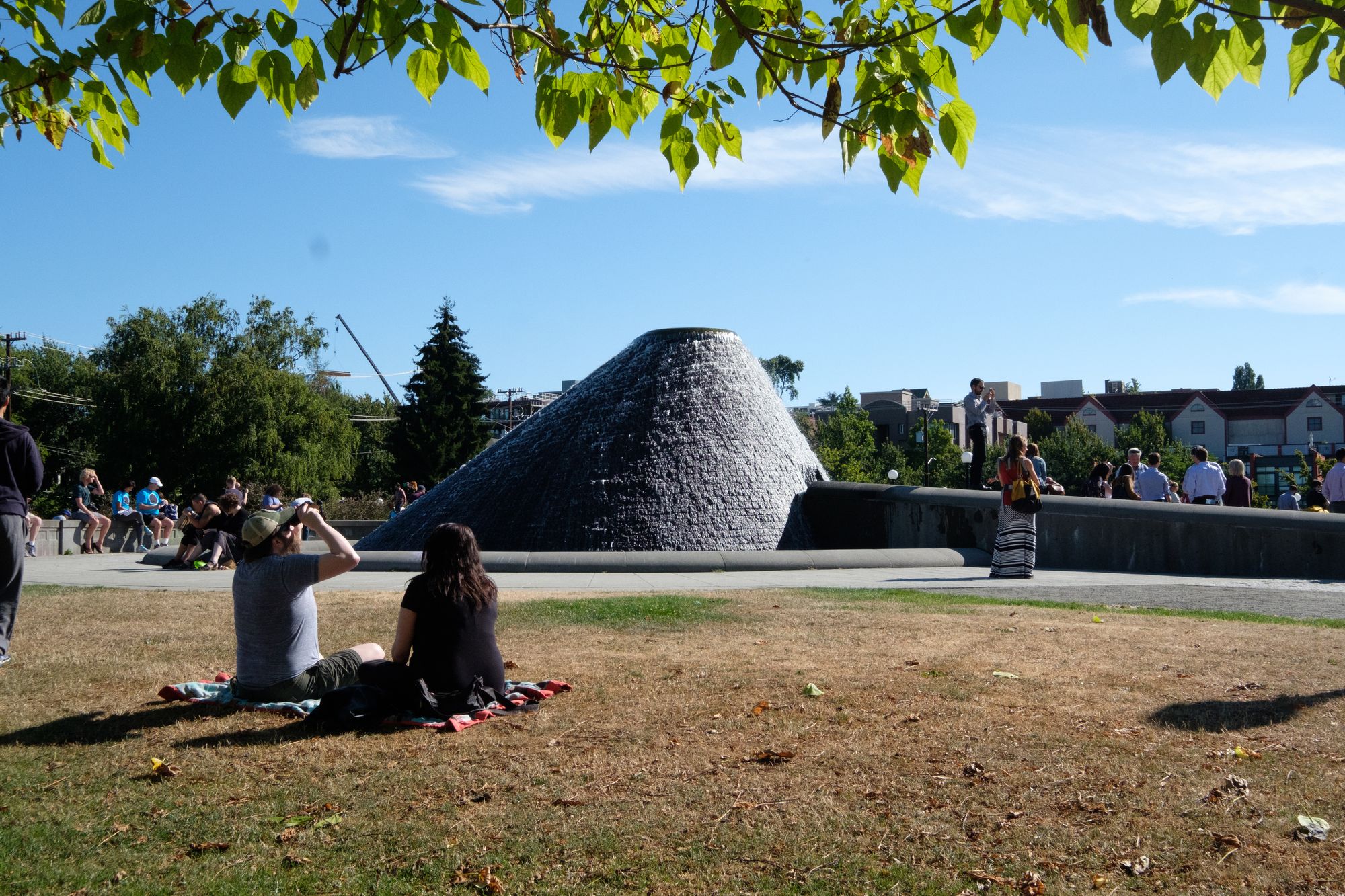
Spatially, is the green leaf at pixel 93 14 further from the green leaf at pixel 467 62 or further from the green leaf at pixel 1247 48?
the green leaf at pixel 1247 48

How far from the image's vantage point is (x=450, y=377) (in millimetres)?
56969

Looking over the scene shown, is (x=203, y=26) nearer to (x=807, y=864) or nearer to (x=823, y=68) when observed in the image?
(x=823, y=68)

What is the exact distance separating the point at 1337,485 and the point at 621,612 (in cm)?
1170

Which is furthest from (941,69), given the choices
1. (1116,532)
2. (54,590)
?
(1116,532)

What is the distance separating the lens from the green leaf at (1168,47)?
3.99 metres

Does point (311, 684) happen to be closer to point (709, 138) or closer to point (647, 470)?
point (709, 138)

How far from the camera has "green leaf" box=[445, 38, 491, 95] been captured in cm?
522

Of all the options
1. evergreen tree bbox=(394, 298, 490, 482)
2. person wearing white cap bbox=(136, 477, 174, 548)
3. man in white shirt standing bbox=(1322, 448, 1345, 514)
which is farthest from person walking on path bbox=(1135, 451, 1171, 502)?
evergreen tree bbox=(394, 298, 490, 482)

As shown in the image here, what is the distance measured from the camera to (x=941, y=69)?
495 centimetres

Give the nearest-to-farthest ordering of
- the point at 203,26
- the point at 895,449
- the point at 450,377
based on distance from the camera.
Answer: the point at 203,26, the point at 450,377, the point at 895,449

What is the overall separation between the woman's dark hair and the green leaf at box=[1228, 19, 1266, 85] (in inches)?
151

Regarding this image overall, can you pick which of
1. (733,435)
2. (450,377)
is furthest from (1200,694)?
(450,377)

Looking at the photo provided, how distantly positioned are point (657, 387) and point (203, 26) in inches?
580

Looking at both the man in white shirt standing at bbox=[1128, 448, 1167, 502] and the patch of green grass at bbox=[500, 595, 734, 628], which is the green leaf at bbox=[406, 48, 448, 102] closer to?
the patch of green grass at bbox=[500, 595, 734, 628]
